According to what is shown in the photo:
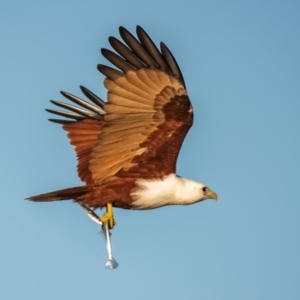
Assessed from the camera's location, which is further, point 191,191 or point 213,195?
point 213,195

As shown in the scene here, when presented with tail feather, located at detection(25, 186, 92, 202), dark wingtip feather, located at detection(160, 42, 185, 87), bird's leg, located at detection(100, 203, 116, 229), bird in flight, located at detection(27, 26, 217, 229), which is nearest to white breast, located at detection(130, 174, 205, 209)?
bird in flight, located at detection(27, 26, 217, 229)

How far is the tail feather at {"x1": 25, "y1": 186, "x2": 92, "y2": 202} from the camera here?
1559cm

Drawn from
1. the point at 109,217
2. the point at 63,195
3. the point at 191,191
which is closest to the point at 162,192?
the point at 191,191

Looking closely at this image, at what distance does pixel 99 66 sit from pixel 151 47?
0.80 meters

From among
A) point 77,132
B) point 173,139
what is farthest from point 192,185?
point 77,132

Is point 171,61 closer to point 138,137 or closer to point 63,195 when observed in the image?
point 138,137

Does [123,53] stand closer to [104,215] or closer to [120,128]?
[120,128]

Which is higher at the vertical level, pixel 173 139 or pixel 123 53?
pixel 123 53

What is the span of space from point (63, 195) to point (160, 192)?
4.75ft

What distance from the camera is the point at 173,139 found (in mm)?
15625

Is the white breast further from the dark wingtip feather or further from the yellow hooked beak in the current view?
the dark wingtip feather

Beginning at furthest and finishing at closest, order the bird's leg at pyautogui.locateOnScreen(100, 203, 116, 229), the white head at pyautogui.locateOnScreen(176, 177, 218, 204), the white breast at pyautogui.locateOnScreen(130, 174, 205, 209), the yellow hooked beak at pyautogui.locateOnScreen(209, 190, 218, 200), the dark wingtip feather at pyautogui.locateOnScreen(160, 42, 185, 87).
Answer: the yellow hooked beak at pyautogui.locateOnScreen(209, 190, 218, 200)
the white head at pyautogui.locateOnScreen(176, 177, 218, 204)
the white breast at pyautogui.locateOnScreen(130, 174, 205, 209)
the bird's leg at pyautogui.locateOnScreen(100, 203, 116, 229)
the dark wingtip feather at pyautogui.locateOnScreen(160, 42, 185, 87)

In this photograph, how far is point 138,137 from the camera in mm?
15633

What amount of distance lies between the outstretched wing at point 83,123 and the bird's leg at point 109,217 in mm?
895
